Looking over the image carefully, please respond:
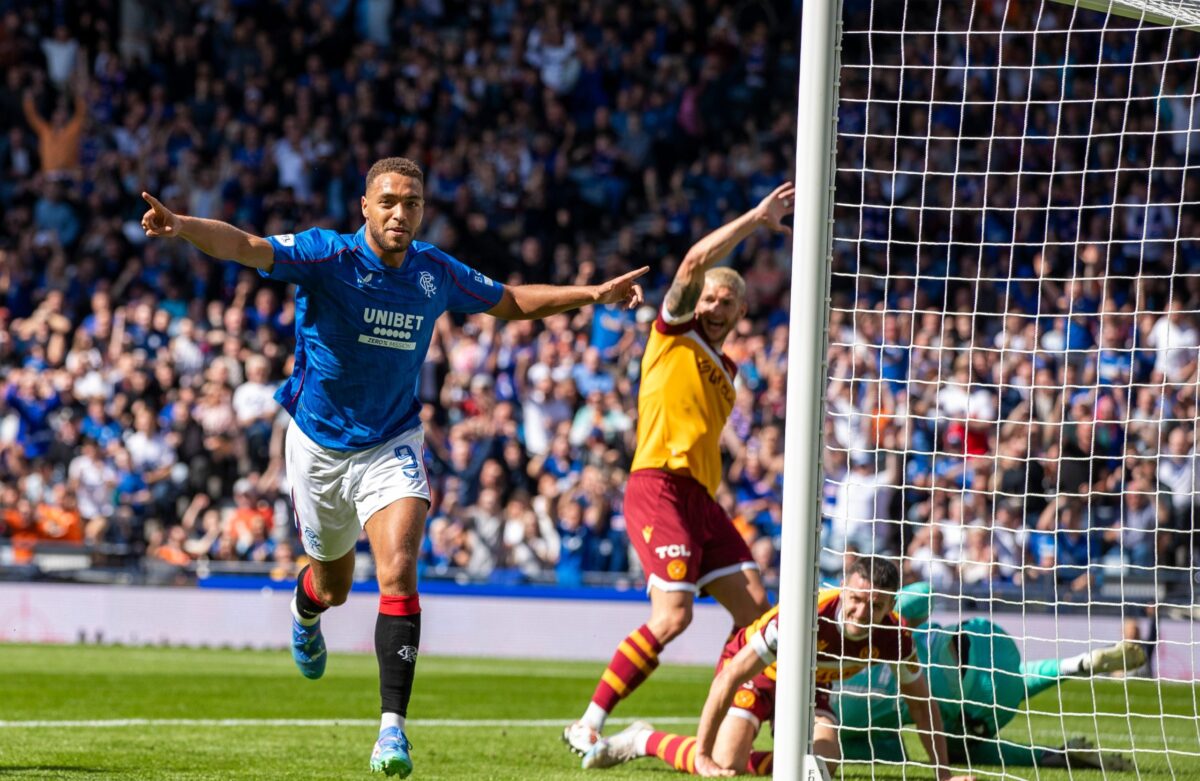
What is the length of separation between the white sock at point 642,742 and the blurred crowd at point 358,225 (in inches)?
373

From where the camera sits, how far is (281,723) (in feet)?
35.0

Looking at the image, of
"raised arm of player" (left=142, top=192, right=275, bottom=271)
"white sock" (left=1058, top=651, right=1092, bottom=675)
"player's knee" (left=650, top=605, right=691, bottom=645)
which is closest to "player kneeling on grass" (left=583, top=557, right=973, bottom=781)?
"player's knee" (left=650, top=605, right=691, bottom=645)

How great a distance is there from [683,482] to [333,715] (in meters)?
3.61

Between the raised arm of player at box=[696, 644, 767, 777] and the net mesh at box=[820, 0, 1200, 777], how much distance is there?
1.33 m

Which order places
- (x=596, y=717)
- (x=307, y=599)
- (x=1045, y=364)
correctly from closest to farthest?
(x=596, y=717), (x=307, y=599), (x=1045, y=364)

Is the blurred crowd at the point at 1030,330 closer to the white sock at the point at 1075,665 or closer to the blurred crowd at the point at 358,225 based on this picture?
the blurred crowd at the point at 358,225

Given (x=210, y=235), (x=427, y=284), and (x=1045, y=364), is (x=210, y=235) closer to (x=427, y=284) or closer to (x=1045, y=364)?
(x=427, y=284)

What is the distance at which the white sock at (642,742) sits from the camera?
28.6ft

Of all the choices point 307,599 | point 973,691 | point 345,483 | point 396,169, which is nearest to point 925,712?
point 973,691

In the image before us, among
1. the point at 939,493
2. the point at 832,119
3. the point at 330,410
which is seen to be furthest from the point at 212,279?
the point at 832,119

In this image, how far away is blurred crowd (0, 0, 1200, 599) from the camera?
56.3ft

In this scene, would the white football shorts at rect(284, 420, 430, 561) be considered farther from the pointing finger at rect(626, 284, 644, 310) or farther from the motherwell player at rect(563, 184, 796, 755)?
the motherwell player at rect(563, 184, 796, 755)

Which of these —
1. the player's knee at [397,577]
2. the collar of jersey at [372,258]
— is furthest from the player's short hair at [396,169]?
the player's knee at [397,577]

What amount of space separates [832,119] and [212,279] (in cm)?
1806
